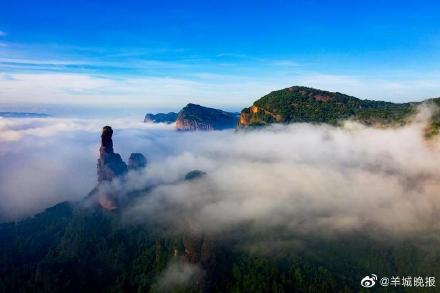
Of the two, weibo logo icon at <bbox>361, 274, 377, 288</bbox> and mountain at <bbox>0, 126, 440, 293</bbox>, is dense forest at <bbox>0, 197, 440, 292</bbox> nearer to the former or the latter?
mountain at <bbox>0, 126, 440, 293</bbox>

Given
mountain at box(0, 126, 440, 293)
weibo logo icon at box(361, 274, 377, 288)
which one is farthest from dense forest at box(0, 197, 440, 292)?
weibo logo icon at box(361, 274, 377, 288)

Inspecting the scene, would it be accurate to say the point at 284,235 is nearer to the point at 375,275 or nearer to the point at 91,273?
the point at 375,275

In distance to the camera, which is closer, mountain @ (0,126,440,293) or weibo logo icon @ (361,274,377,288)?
weibo logo icon @ (361,274,377,288)

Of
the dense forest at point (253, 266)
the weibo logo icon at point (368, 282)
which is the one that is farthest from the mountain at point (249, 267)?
the weibo logo icon at point (368, 282)

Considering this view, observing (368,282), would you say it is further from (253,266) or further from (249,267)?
(249,267)

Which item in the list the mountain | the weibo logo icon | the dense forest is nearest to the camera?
the weibo logo icon

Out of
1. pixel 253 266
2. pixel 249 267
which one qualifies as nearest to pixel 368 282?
pixel 253 266

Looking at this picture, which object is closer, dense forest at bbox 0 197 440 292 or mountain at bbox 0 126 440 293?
dense forest at bbox 0 197 440 292

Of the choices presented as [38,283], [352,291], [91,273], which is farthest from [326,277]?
[38,283]

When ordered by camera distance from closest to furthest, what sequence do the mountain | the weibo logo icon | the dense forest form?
the weibo logo icon
the dense forest
the mountain

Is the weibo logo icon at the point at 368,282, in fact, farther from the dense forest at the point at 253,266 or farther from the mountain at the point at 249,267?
the mountain at the point at 249,267

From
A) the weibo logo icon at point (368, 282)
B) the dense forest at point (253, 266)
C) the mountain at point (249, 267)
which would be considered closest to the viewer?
the weibo logo icon at point (368, 282)
